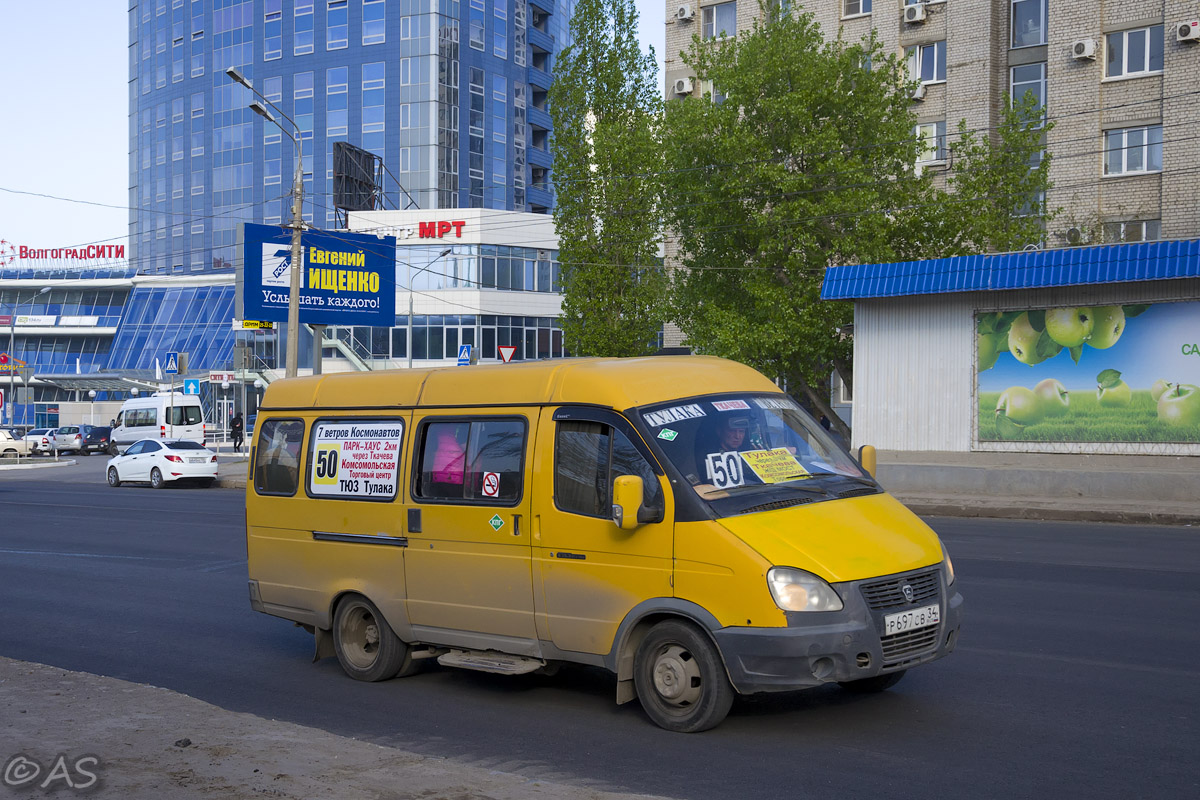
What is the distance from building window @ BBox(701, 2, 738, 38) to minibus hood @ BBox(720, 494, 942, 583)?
142 ft

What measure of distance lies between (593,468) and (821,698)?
2.07 metres

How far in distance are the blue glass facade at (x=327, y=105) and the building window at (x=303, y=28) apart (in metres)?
0.08

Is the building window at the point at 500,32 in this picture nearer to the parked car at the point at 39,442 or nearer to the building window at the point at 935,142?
the parked car at the point at 39,442

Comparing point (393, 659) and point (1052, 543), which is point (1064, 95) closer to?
point (1052, 543)

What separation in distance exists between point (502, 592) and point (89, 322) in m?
84.6

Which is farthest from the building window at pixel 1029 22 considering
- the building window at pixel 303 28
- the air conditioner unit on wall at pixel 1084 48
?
the building window at pixel 303 28

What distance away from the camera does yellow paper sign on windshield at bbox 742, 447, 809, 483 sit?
22.3 ft

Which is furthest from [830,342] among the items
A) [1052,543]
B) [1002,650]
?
[1002,650]

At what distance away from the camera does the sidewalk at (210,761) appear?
529 centimetres

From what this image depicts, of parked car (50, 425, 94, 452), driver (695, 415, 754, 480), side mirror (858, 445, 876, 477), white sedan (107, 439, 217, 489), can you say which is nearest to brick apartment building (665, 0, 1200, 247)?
white sedan (107, 439, 217, 489)

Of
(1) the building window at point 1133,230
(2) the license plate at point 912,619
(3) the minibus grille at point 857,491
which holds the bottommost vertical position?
(2) the license plate at point 912,619

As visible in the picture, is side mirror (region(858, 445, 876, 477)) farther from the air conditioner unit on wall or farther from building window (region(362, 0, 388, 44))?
building window (region(362, 0, 388, 44))

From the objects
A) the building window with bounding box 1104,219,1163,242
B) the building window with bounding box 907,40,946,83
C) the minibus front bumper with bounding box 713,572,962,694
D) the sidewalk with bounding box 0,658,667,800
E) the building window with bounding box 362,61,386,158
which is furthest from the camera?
the building window with bounding box 362,61,386,158

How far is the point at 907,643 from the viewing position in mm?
6309
